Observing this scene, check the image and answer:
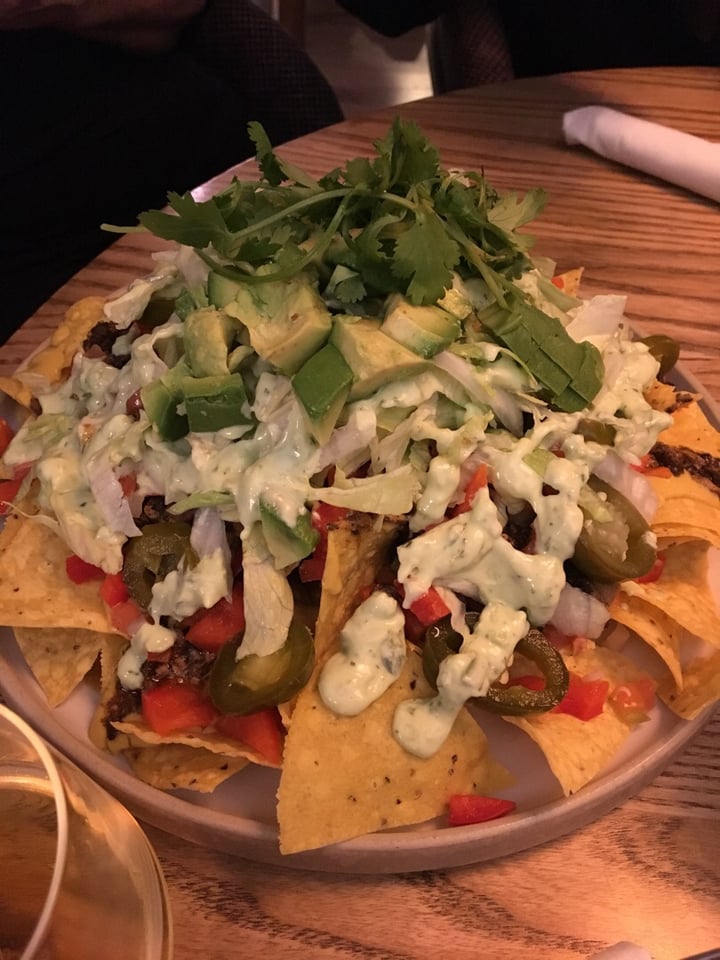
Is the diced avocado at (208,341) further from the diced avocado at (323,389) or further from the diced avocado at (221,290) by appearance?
the diced avocado at (323,389)

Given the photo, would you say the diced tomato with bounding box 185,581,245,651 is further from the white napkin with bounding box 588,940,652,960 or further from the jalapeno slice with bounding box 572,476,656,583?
the white napkin with bounding box 588,940,652,960

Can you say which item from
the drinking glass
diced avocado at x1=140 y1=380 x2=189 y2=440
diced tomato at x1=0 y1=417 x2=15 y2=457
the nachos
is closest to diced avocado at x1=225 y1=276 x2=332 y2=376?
the nachos

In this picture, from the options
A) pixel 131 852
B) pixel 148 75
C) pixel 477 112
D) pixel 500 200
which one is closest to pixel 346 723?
pixel 131 852

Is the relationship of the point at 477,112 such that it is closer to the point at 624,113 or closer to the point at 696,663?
the point at 624,113

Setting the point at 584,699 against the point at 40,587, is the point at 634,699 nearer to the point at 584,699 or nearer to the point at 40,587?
the point at 584,699

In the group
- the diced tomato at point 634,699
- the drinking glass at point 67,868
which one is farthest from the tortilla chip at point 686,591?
the drinking glass at point 67,868

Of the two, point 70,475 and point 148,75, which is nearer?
point 70,475
